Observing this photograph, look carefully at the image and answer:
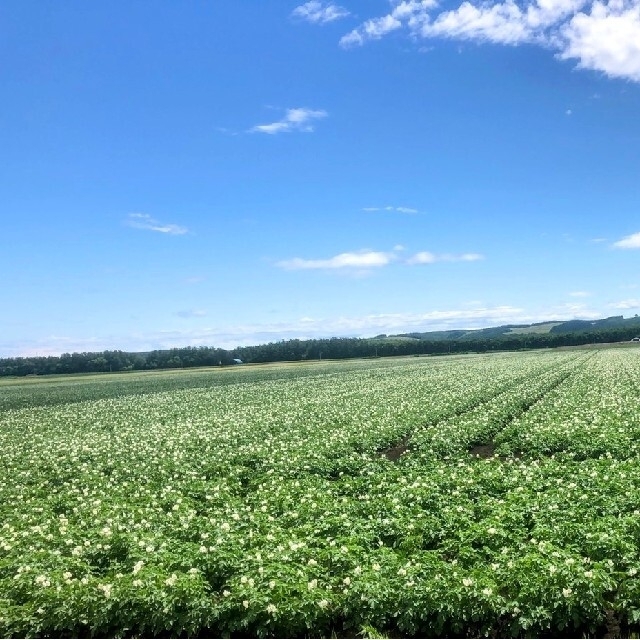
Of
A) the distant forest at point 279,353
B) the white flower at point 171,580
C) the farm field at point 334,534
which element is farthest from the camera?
the distant forest at point 279,353

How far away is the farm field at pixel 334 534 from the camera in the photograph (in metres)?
7.58

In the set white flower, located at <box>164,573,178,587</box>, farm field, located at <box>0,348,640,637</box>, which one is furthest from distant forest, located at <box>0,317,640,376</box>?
white flower, located at <box>164,573,178,587</box>

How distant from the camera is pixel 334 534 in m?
10.4

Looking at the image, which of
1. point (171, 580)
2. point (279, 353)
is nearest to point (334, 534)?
point (171, 580)

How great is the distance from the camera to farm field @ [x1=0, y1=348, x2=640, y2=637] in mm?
7582

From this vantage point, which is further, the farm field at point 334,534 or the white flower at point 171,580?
the white flower at point 171,580

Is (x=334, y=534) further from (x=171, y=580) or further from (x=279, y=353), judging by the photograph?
(x=279, y=353)

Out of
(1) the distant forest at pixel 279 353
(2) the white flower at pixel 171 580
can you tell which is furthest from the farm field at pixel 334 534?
(1) the distant forest at pixel 279 353

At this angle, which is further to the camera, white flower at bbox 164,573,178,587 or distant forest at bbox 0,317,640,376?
distant forest at bbox 0,317,640,376

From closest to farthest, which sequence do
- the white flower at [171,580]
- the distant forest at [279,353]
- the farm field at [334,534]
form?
the farm field at [334,534] → the white flower at [171,580] → the distant forest at [279,353]

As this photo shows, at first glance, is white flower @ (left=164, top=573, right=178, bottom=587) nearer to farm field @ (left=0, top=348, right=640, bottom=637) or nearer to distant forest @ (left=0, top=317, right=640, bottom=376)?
farm field @ (left=0, top=348, right=640, bottom=637)

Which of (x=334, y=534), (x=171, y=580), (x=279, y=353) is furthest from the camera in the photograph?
(x=279, y=353)

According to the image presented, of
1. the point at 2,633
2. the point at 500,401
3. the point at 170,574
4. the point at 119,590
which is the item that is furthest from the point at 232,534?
the point at 500,401

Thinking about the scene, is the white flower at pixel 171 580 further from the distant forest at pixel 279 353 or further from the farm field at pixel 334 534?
the distant forest at pixel 279 353
